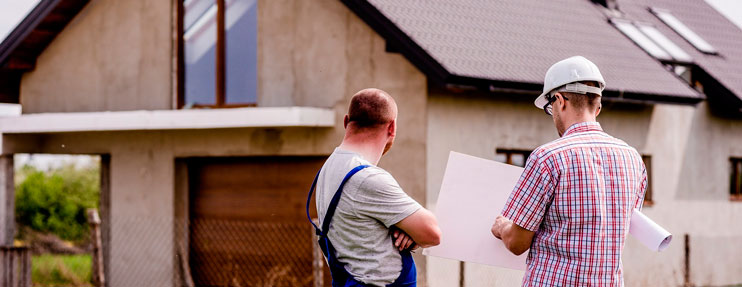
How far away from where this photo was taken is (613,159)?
12.5 feet

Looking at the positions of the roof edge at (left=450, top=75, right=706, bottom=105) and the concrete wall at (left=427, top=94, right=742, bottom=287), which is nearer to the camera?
the roof edge at (left=450, top=75, right=706, bottom=105)

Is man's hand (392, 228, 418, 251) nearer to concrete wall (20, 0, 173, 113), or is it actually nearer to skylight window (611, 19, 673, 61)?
concrete wall (20, 0, 173, 113)

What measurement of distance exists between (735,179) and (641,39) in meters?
2.86

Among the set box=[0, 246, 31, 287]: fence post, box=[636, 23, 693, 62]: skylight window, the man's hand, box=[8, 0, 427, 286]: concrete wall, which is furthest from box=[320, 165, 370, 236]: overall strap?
box=[636, 23, 693, 62]: skylight window

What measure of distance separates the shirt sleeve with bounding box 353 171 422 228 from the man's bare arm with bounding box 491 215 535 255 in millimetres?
353

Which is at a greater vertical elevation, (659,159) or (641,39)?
(641,39)

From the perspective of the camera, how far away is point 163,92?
14102 mm

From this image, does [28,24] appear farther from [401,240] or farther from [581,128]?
[581,128]

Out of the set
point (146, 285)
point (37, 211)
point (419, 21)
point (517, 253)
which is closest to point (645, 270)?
point (419, 21)

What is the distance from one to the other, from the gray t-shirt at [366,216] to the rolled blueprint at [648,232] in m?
0.80

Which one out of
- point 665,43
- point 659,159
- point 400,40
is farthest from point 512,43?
point 665,43

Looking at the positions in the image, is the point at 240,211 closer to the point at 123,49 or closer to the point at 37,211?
the point at 123,49

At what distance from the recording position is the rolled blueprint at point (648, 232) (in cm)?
390

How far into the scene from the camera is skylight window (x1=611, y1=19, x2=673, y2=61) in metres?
15.3
